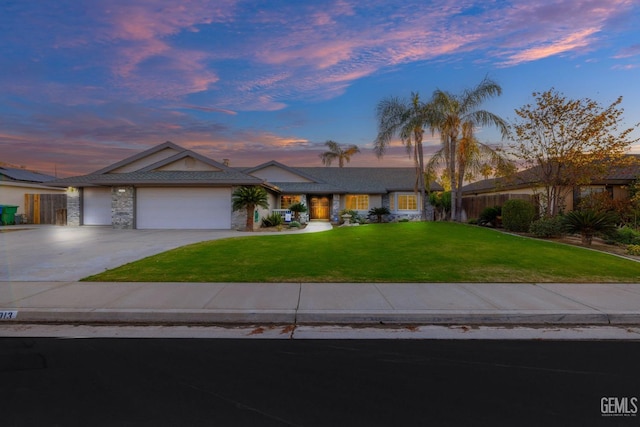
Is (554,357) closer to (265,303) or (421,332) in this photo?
(421,332)

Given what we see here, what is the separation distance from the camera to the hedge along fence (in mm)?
21741

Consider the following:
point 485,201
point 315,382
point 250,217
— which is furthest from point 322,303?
point 485,201

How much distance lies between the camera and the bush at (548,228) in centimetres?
1564

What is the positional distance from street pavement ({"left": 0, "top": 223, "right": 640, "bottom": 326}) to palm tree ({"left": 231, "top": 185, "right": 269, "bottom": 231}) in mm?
11690

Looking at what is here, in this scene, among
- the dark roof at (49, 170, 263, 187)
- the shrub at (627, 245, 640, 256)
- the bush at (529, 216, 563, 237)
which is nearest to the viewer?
the shrub at (627, 245, 640, 256)

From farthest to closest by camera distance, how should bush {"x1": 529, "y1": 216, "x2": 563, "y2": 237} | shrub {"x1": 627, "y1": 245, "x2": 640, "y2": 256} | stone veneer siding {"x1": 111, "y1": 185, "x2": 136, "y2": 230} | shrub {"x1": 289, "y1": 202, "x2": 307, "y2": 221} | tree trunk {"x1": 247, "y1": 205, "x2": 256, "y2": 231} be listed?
shrub {"x1": 289, "y1": 202, "x2": 307, "y2": 221}
stone veneer siding {"x1": 111, "y1": 185, "x2": 136, "y2": 230}
tree trunk {"x1": 247, "y1": 205, "x2": 256, "y2": 231}
bush {"x1": 529, "y1": 216, "x2": 563, "y2": 237}
shrub {"x1": 627, "y1": 245, "x2": 640, "y2": 256}

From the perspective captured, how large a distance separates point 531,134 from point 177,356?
63.6ft

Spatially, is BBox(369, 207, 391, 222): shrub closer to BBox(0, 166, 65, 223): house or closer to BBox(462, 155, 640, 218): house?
BBox(462, 155, 640, 218): house

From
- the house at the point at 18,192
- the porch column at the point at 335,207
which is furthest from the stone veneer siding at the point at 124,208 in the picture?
the porch column at the point at 335,207

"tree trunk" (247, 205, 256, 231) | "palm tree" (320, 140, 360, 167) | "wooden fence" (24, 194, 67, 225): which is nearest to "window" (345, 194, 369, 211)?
"tree trunk" (247, 205, 256, 231)

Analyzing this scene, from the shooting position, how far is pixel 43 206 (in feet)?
89.2

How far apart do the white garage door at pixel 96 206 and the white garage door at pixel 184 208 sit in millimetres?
4628

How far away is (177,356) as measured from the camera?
14.6ft
